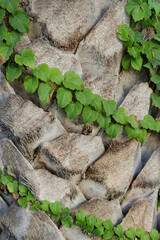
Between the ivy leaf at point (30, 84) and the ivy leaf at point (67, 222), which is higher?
the ivy leaf at point (30, 84)

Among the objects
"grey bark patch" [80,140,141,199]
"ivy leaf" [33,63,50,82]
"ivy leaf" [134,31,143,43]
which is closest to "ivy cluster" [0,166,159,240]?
"grey bark patch" [80,140,141,199]

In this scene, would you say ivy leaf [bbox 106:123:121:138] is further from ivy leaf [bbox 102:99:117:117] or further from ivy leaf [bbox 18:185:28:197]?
ivy leaf [bbox 18:185:28:197]

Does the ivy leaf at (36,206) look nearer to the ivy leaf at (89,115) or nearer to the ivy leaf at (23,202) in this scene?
the ivy leaf at (23,202)

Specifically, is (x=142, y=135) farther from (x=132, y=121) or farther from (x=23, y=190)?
(x=23, y=190)

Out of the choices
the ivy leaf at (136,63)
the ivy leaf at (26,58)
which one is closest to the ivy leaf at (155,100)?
the ivy leaf at (136,63)

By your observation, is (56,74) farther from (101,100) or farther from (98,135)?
(98,135)

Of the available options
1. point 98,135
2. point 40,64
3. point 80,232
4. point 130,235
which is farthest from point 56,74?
point 130,235
